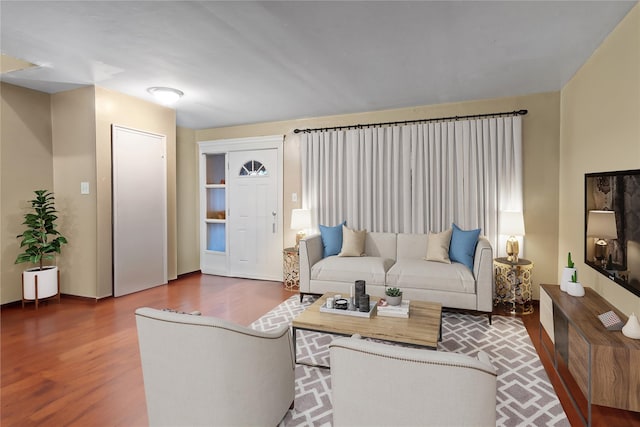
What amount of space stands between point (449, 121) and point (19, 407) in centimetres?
492

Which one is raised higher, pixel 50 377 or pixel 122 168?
pixel 122 168

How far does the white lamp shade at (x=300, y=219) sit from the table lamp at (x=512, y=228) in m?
2.50

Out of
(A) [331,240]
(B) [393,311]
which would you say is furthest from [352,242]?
(B) [393,311]

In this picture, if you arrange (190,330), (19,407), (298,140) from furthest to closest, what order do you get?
(298,140) → (19,407) → (190,330)

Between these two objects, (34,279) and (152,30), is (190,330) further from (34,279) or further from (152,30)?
(34,279)

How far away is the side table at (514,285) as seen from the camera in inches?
145

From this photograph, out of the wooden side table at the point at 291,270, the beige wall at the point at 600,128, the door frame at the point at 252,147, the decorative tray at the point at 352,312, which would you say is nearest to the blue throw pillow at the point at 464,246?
the beige wall at the point at 600,128

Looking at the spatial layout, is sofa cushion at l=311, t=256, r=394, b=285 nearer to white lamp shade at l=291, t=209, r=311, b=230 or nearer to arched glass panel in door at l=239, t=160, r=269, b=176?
white lamp shade at l=291, t=209, r=311, b=230

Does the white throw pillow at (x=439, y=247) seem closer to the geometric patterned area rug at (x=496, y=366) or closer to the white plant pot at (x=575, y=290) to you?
the geometric patterned area rug at (x=496, y=366)

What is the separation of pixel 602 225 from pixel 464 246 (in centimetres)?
143

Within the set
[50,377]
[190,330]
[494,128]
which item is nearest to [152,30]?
[190,330]

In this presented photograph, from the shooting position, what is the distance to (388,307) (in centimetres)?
270

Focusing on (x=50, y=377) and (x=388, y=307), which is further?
(x=388, y=307)

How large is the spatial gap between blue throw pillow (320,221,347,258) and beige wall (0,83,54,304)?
3.68m
